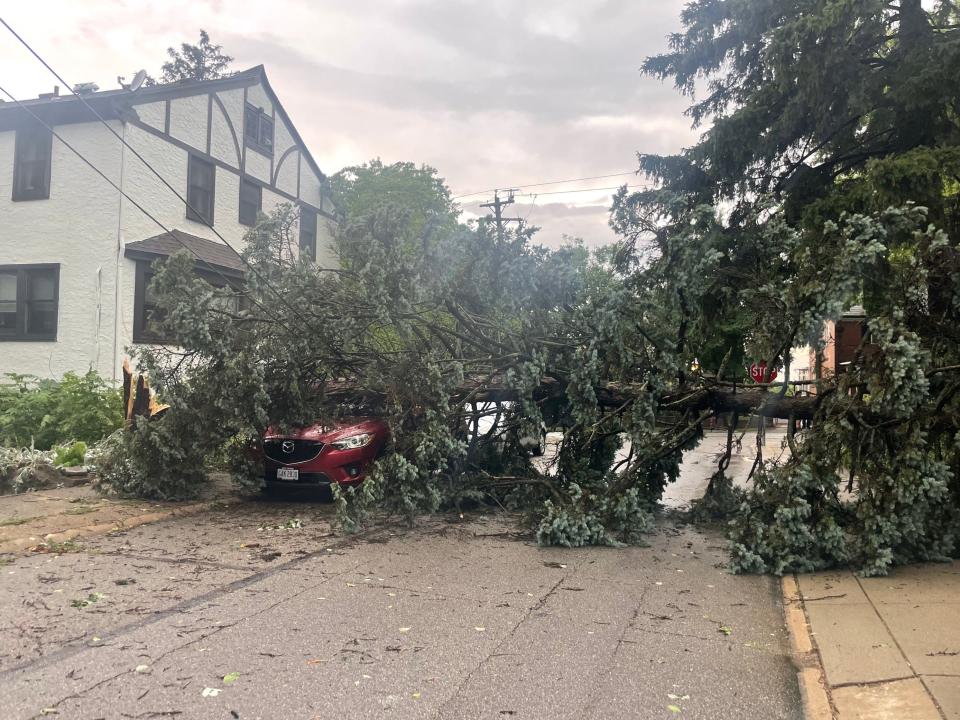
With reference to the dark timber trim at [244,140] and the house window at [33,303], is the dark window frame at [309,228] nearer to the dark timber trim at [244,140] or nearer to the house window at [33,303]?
the dark timber trim at [244,140]

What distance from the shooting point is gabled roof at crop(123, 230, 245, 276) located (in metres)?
15.7

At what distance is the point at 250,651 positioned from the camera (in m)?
4.28

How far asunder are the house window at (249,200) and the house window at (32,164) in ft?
15.1

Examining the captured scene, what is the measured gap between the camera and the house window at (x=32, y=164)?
53.0ft

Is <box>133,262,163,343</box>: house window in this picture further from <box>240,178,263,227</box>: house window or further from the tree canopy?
the tree canopy

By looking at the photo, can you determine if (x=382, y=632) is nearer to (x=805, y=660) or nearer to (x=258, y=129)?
(x=805, y=660)

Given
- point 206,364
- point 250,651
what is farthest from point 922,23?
point 250,651

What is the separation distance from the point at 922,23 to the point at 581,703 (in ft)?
34.4

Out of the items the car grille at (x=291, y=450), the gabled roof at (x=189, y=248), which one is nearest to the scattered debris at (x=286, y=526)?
the car grille at (x=291, y=450)

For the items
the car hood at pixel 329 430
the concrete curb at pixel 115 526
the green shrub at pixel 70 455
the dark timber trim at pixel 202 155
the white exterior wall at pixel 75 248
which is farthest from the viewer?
the dark timber trim at pixel 202 155

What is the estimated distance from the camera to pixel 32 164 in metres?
16.3

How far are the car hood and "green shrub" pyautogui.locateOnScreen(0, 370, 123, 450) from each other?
13.6 ft

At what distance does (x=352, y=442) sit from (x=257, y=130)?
46.0 feet

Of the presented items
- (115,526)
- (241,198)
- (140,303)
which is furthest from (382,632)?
(241,198)
